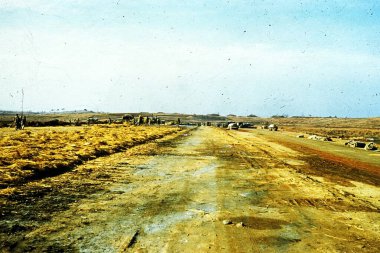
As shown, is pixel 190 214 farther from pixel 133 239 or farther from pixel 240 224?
pixel 133 239

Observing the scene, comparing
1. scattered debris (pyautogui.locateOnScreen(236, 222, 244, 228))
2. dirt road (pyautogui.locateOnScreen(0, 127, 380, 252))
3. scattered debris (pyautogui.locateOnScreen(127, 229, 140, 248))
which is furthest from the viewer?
scattered debris (pyautogui.locateOnScreen(236, 222, 244, 228))

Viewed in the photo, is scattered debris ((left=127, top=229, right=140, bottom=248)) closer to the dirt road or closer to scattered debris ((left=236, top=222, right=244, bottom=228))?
the dirt road

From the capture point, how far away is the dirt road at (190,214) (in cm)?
540

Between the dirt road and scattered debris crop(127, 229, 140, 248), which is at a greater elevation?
scattered debris crop(127, 229, 140, 248)

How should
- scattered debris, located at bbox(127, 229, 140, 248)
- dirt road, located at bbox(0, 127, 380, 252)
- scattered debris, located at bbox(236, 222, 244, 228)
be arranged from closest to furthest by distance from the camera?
scattered debris, located at bbox(127, 229, 140, 248) → dirt road, located at bbox(0, 127, 380, 252) → scattered debris, located at bbox(236, 222, 244, 228)

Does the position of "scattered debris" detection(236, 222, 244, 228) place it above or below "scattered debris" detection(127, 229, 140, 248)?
below

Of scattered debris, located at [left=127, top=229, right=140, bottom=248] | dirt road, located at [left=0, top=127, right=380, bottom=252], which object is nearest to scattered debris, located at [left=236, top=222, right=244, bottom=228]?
dirt road, located at [left=0, top=127, right=380, bottom=252]

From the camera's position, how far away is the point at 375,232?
21.0 ft

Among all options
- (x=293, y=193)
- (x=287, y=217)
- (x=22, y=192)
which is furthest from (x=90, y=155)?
(x=287, y=217)

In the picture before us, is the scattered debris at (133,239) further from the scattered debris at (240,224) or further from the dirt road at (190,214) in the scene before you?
the scattered debris at (240,224)

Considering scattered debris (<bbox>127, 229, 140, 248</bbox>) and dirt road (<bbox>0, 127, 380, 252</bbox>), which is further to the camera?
dirt road (<bbox>0, 127, 380, 252</bbox>)

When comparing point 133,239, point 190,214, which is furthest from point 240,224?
point 133,239

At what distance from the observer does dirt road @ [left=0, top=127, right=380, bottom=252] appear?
5.40 meters

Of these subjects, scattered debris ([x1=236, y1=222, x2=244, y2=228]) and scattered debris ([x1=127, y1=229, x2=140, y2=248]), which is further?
scattered debris ([x1=236, y1=222, x2=244, y2=228])
